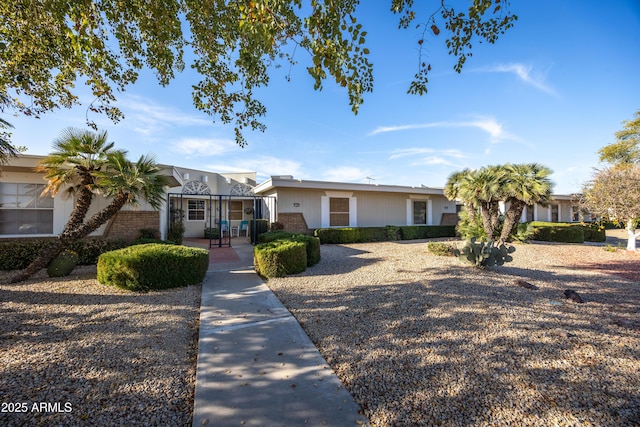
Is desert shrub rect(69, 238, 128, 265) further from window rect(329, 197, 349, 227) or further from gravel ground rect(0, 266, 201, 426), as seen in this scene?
window rect(329, 197, 349, 227)

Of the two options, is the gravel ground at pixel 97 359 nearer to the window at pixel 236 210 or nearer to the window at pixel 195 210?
the window at pixel 195 210

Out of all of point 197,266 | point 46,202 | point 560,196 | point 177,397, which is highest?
point 560,196

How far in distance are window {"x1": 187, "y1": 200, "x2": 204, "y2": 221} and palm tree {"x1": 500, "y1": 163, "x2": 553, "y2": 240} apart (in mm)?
15822

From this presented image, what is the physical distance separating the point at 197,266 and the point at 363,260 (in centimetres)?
486

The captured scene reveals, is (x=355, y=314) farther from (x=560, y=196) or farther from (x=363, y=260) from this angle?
(x=560, y=196)

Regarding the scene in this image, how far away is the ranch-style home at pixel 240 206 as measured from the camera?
7617mm

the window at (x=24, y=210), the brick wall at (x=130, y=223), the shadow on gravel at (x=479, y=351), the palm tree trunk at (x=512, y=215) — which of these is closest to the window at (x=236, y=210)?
the brick wall at (x=130, y=223)

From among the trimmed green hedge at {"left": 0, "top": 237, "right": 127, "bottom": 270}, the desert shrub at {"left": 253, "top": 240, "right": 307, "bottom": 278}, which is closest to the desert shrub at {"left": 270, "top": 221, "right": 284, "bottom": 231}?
the desert shrub at {"left": 253, "top": 240, "right": 307, "bottom": 278}

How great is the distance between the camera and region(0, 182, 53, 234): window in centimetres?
748

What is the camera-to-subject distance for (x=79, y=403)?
2.16 m

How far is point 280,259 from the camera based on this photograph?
20.7 feet

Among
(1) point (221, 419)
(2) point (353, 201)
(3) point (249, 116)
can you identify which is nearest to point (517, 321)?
(1) point (221, 419)

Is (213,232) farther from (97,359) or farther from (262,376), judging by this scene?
(262,376)

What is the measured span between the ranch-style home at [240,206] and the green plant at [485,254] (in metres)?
7.61
